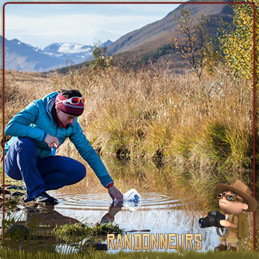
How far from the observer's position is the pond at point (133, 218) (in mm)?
3130

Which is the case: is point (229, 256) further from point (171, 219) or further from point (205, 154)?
point (205, 154)

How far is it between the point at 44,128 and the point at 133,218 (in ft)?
3.79

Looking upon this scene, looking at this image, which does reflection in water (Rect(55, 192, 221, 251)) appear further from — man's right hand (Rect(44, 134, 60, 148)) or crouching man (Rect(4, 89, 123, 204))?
man's right hand (Rect(44, 134, 60, 148))

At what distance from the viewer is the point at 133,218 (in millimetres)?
4555

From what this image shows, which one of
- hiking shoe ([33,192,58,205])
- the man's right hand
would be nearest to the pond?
hiking shoe ([33,192,58,205])

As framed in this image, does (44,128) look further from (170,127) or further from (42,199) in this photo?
(170,127)

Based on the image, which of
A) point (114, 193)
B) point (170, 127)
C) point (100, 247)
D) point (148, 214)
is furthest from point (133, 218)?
point (170, 127)

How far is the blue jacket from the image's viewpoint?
4.72 meters

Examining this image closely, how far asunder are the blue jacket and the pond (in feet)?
1.35

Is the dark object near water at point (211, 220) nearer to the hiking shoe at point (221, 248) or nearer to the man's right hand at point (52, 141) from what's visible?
the hiking shoe at point (221, 248)

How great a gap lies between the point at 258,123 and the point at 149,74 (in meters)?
4.91

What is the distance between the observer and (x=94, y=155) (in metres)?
4.97

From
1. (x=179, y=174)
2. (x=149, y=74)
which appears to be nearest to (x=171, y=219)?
(x=179, y=174)

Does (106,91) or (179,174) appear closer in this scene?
(179,174)
